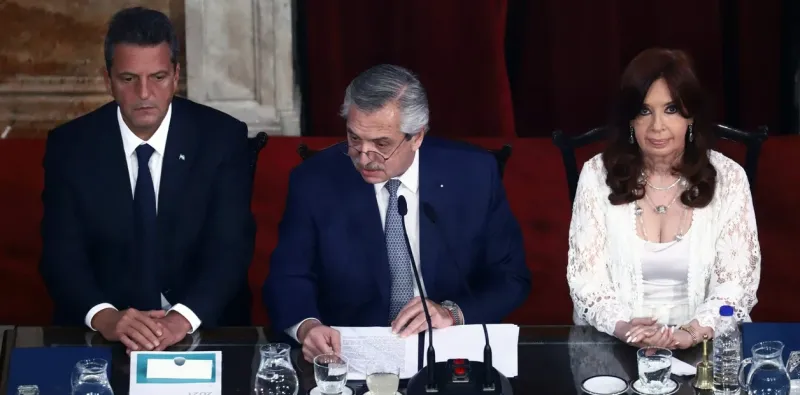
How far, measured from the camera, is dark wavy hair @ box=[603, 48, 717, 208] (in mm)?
2846

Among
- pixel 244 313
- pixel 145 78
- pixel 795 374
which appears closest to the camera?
pixel 795 374

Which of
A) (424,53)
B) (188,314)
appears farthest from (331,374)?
(424,53)

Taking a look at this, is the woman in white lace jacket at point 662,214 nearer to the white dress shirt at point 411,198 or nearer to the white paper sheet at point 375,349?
the white dress shirt at point 411,198

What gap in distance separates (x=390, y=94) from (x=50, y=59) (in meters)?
2.51

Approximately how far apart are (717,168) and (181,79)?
2.42 metres

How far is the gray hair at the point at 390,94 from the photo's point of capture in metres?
2.67

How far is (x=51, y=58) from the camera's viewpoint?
4.79 metres

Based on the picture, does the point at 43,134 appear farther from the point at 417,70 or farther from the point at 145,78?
the point at 145,78

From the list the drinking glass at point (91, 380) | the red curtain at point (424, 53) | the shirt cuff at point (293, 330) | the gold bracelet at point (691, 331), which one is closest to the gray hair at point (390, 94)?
the shirt cuff at point (293, 330)

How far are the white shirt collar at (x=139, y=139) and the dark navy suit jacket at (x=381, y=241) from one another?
1.14ft

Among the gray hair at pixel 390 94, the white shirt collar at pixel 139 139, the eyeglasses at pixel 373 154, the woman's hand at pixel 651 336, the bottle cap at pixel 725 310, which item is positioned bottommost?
the woman's hand at pixel 651 336

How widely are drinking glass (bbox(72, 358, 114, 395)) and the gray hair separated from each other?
0.81 meters

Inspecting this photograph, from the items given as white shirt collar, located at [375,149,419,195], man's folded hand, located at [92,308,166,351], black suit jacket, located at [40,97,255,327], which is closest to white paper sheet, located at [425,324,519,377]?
white shirt collar, located at [375,149,419,195]

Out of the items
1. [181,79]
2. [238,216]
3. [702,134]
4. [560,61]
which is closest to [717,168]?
[702,134]
